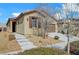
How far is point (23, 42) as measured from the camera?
353 cm

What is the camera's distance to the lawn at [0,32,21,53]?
351 centimetres

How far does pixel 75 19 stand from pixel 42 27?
1.11 feet

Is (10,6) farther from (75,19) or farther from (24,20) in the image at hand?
(75,19)

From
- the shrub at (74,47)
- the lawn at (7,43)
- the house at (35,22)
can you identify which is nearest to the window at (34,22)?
the house at (35,22)

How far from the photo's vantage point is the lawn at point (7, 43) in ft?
11.5

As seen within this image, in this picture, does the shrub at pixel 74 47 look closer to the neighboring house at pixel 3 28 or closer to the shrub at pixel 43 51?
the shrub at pixel 43 51

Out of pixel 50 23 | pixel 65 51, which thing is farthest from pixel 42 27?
pixel 65 51

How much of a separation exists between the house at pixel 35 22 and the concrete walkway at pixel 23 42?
44 millimetres

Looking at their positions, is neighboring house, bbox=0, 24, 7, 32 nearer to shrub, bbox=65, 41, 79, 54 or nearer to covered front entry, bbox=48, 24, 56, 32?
covered front entry, bbox=48, 24, 56, 32

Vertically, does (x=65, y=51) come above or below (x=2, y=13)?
below

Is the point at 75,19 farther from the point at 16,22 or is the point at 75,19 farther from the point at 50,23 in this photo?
the point at 16,22

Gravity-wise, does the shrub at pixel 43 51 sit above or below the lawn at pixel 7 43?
below

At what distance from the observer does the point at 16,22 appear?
139 inches

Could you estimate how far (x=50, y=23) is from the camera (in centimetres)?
352
